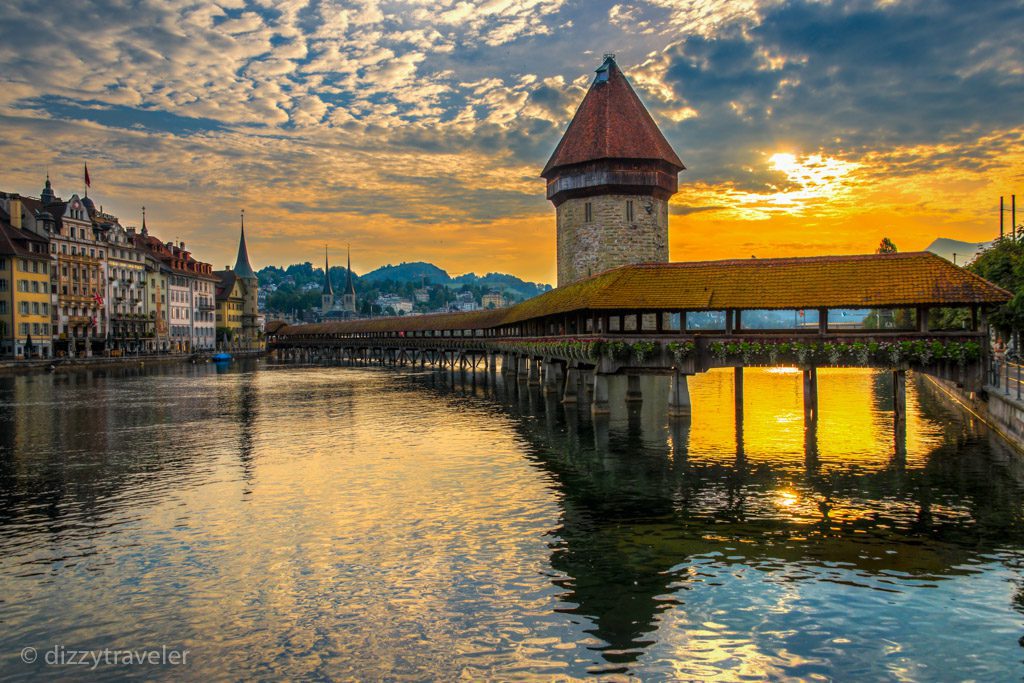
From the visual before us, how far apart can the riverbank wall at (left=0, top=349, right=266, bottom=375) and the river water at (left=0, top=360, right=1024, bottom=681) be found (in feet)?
174

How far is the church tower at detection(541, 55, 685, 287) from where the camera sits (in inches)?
2174

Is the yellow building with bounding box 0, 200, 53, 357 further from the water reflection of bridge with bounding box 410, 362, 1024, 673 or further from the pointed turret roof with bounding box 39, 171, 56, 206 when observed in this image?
the water reflection of bridge with bounding box 410, 362, 1024, 673

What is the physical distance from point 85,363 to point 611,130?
61847 millimetres

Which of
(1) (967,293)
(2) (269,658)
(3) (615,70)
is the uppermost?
(3) (615,70)

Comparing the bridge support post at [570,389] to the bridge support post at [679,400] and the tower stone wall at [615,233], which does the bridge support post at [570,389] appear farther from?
the tower stone wall at [615,233]

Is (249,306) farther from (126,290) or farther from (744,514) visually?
(744,514)

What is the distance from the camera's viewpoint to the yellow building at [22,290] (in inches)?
3019

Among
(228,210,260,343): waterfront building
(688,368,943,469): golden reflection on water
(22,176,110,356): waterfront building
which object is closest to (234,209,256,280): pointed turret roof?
(228,210,260,343): waterfront building

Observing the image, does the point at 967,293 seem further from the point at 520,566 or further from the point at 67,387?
the point at 67,387

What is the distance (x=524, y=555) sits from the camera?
45.7 ft

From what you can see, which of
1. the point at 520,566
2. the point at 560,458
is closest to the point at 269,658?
the point at 520,566

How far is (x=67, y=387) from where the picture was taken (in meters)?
57.5

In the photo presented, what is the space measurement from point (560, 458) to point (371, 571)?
38.5 feet

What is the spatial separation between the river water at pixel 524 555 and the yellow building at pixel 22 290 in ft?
187
